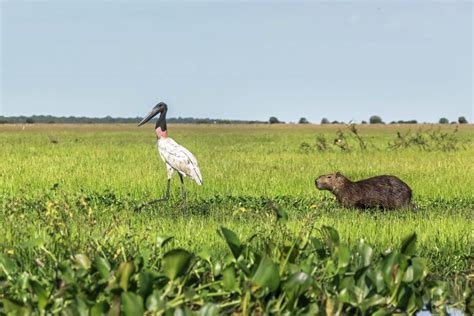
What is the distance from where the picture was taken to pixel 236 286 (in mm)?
6066

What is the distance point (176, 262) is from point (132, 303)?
1.84ft

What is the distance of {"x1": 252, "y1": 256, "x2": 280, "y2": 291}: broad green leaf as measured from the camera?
19.2 ft

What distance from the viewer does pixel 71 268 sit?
630cm

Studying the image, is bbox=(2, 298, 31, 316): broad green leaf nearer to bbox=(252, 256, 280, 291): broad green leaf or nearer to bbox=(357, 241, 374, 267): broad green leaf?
bbox=(252, 256, 280, 291): broad green leaf

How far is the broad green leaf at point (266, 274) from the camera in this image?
5.84 m

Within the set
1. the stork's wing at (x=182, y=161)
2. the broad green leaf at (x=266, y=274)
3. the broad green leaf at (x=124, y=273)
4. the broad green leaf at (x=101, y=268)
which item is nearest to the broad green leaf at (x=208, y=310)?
the broad green leaf at (x=266, y=274)

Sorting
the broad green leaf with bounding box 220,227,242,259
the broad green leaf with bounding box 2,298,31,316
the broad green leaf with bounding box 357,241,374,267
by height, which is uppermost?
the broad green leaf with bounding box 220,227,242,259

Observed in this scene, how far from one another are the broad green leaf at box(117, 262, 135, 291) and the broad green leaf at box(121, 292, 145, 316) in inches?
10.9

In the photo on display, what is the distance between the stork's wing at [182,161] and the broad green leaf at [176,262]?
6.70 meters

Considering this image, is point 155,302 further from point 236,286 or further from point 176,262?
point 236,286

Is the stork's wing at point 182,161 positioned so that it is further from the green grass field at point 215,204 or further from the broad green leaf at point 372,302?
the broad green leaf at point 372,302

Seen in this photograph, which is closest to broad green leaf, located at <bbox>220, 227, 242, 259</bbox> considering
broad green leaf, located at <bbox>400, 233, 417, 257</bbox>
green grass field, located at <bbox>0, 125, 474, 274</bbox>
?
green grass field, located at <bbox>0, 125, 474, 274</bbox>

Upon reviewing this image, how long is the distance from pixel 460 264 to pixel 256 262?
135 inches

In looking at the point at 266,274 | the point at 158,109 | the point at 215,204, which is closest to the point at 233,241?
the point at 266,274
